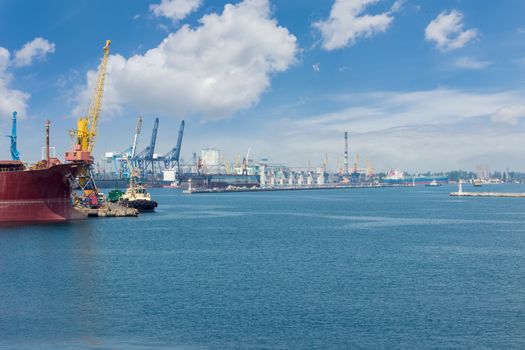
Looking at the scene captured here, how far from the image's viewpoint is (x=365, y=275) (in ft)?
119

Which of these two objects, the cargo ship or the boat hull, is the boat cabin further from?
the boat hull

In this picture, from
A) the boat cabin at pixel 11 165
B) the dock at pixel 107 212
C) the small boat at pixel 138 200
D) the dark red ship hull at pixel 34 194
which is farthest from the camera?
the small boat at pixel 138 200

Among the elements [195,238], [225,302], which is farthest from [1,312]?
[195,238]

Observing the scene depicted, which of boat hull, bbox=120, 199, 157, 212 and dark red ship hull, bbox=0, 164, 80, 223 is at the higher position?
dark red ship hull, bbox=0, 164, 80, 223

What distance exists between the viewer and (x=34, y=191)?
6469cm

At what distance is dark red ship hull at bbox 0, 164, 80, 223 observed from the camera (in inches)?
2489

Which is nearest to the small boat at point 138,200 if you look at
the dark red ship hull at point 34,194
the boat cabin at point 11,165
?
the dark red ship hull at point 34,194

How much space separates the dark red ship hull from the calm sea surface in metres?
5.47

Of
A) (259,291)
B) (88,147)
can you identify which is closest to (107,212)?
(88,147)

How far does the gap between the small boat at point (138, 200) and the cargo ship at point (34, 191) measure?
25862 mm

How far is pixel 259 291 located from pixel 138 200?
67071 millimetres

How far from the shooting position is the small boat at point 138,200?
94.6 metres

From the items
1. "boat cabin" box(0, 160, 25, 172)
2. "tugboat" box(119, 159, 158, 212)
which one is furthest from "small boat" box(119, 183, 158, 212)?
"boat cabin" box(0, 160, 25, 172)

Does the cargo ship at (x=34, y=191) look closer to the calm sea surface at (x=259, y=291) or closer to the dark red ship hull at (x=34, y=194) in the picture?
the dark red ship hull at (x=34, y=194)
